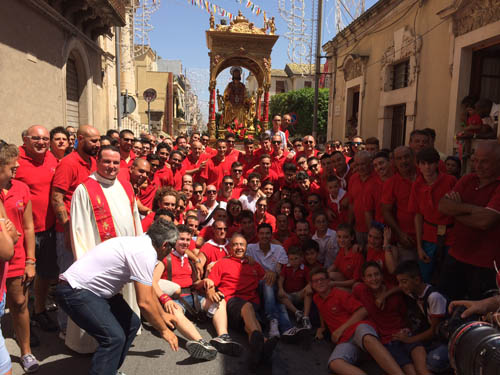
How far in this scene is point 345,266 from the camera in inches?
175

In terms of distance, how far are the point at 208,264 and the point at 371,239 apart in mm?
1889

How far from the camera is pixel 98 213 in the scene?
3369 millimetres

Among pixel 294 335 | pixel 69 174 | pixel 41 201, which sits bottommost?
pixel 294 335

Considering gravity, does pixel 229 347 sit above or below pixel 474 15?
below

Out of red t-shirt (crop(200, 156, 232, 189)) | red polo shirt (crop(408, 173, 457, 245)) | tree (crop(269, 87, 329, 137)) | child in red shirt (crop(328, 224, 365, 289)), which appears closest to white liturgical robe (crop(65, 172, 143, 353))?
child in red shirt (crop(328, 224, 365, 289))

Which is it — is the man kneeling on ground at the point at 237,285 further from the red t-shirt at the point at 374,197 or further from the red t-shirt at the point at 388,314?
the red t-shirt at the point at 374,197

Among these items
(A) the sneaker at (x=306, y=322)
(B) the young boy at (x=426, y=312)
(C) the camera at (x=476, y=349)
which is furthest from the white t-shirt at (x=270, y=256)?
(C) the camera at (x=476, y=349)

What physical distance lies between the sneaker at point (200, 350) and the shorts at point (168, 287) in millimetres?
799

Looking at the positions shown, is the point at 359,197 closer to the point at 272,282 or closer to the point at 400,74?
the point at 272,282

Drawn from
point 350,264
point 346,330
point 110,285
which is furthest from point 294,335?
point 110,285

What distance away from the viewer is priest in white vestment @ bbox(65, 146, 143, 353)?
3.32 meters

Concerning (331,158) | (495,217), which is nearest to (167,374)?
(495,217)

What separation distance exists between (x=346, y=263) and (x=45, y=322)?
3.23 m

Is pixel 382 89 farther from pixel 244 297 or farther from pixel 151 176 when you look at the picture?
pixel 244 297
